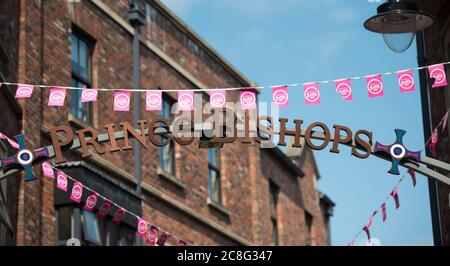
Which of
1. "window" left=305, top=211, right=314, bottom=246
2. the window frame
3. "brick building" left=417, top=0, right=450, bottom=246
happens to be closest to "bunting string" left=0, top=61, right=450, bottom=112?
"brick building" left=417, top=0, right=450, bottom=246

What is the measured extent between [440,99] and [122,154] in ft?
25.0

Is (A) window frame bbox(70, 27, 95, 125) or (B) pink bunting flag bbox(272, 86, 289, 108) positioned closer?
(B) pink bunting flag bbox(272, 86, 289, 108)

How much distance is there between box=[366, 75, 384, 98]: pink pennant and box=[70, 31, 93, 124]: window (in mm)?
8390

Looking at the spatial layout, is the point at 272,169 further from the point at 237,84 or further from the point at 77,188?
the point at 77,188

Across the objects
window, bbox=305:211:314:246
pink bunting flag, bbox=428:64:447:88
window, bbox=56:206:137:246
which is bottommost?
window, bbox=56:206:137:246

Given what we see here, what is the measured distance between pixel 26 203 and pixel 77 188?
5.24ft

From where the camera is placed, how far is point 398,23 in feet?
40.7

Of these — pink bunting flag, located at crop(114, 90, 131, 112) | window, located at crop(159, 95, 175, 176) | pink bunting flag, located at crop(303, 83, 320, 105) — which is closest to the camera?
pink bunting flag, located at crop(303, 83, 320, 105)

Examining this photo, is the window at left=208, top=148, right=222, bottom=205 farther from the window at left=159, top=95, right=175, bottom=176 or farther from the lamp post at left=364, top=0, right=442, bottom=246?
the lamp post at left=364, top=0, right=442, bottom=246

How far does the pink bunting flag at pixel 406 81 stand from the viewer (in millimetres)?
12914

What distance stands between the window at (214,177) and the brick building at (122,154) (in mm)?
28

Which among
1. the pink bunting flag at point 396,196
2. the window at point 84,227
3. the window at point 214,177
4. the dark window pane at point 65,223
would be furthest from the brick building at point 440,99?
the window at point 214,177

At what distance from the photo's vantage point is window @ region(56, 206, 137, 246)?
18.7 meters
